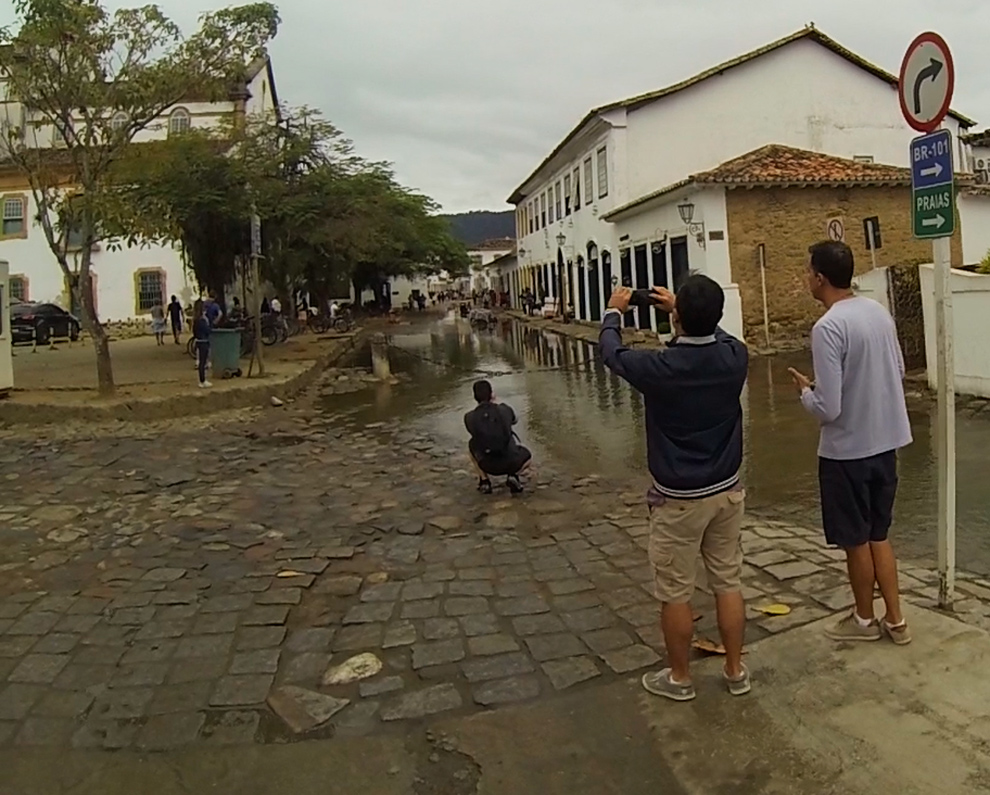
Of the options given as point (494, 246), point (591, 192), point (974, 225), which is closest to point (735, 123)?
point (591, 192)

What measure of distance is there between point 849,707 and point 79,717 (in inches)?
122

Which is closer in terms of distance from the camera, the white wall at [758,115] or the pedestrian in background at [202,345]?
the pedestrian in background at [202,345]

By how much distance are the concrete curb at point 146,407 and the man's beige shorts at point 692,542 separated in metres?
9.71

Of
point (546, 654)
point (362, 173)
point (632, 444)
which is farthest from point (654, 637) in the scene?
point (362, 173)

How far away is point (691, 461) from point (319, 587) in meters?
2.72

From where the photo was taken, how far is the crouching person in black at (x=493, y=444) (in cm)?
752

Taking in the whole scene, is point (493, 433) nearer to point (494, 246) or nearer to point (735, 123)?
point (735, 123)

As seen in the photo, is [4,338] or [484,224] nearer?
[4,338]

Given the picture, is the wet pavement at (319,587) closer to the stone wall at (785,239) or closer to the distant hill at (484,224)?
the stone wall at (785,239)

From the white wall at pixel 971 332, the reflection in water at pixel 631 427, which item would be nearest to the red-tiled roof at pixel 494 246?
the reflection in water at pixel 631 427

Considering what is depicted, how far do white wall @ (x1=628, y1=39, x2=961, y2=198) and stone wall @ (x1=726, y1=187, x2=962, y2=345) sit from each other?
20.0 feet

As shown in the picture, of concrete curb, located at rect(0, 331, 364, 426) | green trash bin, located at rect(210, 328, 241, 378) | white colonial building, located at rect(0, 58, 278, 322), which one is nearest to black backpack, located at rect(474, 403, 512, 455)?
concrete curb, located at rect(0, 331, 364, 426)

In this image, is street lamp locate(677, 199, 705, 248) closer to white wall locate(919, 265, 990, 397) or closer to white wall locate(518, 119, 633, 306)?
white wall locate(518, 119, 633, 306)

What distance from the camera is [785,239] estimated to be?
2086 cm
